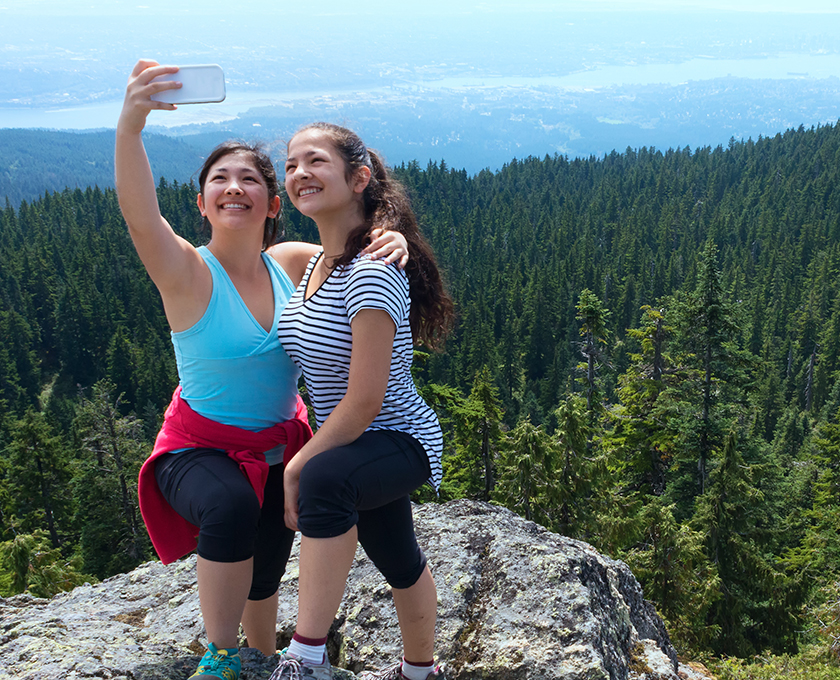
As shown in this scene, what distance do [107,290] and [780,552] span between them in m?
84.9

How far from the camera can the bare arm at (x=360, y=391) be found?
3.01 m

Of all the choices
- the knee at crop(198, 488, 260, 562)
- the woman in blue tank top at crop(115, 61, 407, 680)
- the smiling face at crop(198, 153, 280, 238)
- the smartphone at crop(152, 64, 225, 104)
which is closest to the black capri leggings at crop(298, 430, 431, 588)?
the knee at crop(198, 488, 260, 562)

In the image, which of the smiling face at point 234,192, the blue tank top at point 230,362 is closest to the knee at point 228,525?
the blue tank top at point 230,362

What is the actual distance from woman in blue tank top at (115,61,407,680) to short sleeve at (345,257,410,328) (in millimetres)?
86

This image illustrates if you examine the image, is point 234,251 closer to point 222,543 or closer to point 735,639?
point 222,543

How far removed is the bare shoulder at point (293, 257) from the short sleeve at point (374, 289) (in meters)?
1.04

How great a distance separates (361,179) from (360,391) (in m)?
1.18

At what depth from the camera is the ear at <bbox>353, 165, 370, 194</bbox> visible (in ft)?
11.3

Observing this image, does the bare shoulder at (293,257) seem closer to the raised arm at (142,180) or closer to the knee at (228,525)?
the raised arm at (142,180)

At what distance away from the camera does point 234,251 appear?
3607mm

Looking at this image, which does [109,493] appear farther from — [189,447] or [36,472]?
[189,447]

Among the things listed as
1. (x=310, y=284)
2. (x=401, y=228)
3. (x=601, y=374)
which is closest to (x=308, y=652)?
(x=310, y=284)

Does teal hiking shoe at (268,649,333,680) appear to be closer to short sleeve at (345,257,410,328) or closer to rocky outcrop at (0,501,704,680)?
rocky outcrop at (0,501,704,680)

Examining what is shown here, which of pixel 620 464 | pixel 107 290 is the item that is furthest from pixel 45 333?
pixel 620 464
